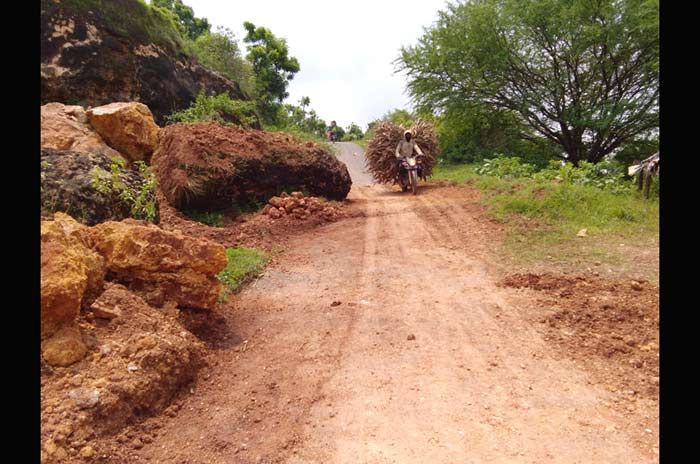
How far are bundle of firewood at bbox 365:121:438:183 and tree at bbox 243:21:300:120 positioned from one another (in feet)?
39.9

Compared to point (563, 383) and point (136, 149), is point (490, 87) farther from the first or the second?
point (563, 383)

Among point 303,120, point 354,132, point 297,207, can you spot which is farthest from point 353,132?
point 297,207

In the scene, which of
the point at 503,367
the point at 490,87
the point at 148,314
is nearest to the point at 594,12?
the point at 490,87

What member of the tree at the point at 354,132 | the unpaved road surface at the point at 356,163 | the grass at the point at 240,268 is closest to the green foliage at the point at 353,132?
the tree at the point at 354,132

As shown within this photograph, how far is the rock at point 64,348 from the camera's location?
9.78ft

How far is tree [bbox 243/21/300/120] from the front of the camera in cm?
2688

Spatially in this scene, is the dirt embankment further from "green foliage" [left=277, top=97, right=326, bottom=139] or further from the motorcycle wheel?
"green foliage" [left=277, top=97, right=326, bottom=139]

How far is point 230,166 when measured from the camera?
888 centimetres

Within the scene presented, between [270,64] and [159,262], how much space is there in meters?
25.3

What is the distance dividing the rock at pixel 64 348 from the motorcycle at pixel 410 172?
11064 mm

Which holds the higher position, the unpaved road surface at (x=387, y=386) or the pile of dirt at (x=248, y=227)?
the pile of dirt at (x=248, y=227)

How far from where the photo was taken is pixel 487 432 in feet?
9.86

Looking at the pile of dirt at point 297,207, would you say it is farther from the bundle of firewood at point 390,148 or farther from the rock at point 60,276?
the rock at point 60,276

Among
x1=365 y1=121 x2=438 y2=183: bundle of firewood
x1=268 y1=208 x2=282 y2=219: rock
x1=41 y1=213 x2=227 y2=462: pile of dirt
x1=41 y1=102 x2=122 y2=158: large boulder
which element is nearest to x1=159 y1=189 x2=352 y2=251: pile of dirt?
x1=268 y1=208 x2=282 y2=219: rock
